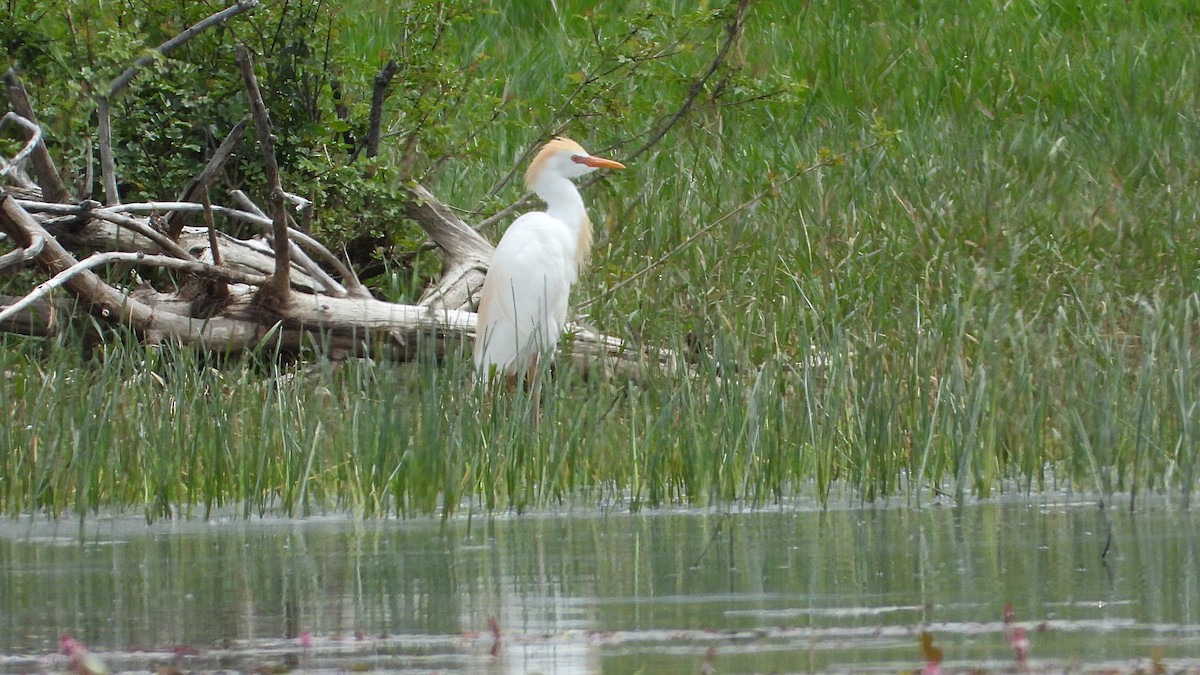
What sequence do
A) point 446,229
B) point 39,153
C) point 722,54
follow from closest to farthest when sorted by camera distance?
point 39,153 → point 446,229 → point 722,54

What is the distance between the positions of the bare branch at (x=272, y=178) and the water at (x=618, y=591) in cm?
151

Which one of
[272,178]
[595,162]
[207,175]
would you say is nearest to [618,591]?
[272,178]

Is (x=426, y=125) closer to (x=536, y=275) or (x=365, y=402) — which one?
A: (x=536, y=275)

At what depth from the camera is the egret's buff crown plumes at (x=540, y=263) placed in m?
7.30

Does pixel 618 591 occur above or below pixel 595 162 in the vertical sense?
below

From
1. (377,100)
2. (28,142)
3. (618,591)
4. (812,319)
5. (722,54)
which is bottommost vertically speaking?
(618,591)

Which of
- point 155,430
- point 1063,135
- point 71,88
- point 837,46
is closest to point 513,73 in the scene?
point 837,46

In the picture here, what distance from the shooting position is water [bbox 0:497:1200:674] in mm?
2621

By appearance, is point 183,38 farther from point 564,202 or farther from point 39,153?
point 564,202

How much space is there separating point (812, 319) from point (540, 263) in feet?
4.15

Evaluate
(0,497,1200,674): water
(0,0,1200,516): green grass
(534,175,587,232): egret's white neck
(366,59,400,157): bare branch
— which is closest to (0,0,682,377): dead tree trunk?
(0,0,1200,516): green grass

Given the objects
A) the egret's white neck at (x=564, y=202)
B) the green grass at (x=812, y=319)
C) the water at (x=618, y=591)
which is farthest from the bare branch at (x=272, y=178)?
the egret's white neck at (x=564, y=202)

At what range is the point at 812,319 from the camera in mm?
6934

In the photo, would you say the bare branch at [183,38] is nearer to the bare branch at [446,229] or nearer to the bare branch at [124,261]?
the bare branch at [124,261]
